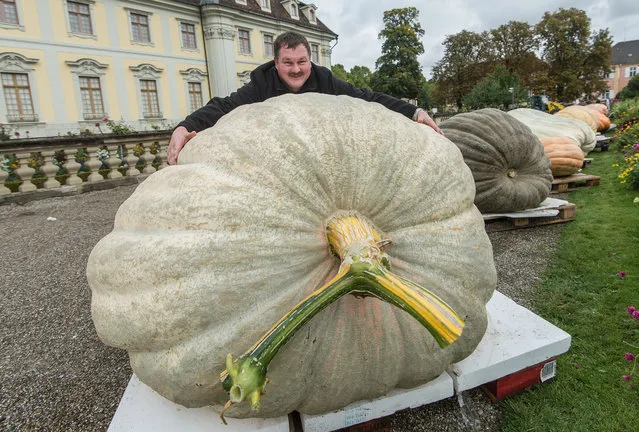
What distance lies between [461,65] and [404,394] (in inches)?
1942

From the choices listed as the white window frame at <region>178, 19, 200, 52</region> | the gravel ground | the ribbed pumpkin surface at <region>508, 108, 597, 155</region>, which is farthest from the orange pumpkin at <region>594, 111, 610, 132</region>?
the white window frame at <region>178, 19, 200, 52</region>

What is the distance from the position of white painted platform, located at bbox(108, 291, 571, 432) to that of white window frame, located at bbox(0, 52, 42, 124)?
77.0 ft

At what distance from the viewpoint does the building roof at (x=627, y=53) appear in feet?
219

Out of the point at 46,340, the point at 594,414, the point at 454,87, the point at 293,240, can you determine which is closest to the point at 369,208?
the point at 293,240

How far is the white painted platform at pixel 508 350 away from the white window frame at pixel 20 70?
79.4 feet

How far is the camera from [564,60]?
41562 mm

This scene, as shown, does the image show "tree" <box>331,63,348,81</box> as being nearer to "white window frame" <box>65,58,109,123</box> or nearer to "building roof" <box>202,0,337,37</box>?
"building roof" <box>202,0,337,37</box>

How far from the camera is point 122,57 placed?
23.1 meters

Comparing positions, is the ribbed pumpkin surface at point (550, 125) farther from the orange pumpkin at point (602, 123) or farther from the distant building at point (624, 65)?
the distant building at point (624, 65)

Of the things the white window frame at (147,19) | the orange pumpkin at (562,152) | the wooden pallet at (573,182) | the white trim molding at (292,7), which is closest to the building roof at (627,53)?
the white trim molding at (292,7)

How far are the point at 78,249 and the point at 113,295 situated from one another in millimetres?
3900

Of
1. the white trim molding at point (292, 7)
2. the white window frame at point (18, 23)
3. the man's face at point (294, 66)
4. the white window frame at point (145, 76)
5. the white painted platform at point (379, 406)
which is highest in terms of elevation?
the white trim molding at point (292, 7)

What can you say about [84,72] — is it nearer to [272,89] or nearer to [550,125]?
[550,125]

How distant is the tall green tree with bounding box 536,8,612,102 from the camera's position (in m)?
40.6
